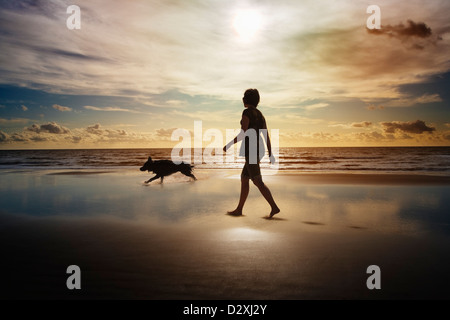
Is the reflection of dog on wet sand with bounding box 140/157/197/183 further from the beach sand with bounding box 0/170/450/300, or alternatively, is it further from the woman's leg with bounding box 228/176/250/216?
the woman's leg with bounding box 228/176/250/216

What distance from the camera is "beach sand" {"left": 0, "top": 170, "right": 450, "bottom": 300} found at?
2514 mm

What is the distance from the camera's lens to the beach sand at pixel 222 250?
251 cm

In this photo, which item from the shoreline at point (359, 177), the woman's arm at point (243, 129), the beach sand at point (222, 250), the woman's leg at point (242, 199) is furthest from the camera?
the shoreline at point (359, 177)

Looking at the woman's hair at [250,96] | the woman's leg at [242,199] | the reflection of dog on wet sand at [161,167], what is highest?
the woman's hair at [250,96]

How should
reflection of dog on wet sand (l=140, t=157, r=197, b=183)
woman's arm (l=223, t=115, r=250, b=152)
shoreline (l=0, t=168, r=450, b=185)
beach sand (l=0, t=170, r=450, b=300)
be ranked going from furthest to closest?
reflection of dog on wet sand (l=140, t=157, r=197, b=183), shoreline (l=0, t=168, r=450, b=185), woman's arm (l=223, t=115, r=250, b=152), beach sand (l=0, t=170, r=450, b=300)

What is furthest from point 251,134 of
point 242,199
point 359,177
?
point 359,177

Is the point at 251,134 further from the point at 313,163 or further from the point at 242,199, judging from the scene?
the point at 313,163

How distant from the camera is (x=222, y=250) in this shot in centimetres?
346

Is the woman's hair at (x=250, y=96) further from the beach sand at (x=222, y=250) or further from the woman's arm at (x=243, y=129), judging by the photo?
the beach sand at (x=222, y=250)

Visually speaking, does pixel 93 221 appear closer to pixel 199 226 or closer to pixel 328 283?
pixel 199 226

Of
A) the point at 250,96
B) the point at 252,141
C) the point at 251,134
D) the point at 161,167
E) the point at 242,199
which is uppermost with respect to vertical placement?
the point at 250,96

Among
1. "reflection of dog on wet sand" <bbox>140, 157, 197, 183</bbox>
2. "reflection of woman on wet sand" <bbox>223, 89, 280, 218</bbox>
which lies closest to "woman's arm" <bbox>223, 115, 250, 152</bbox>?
"reflection of woman on wet sand" <bbox>223, 89, 280, 218</bbox>

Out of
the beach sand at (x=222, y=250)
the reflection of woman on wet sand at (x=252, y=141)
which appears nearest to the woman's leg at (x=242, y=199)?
the reflection of woman on wet sand at (x=252, y=141)
